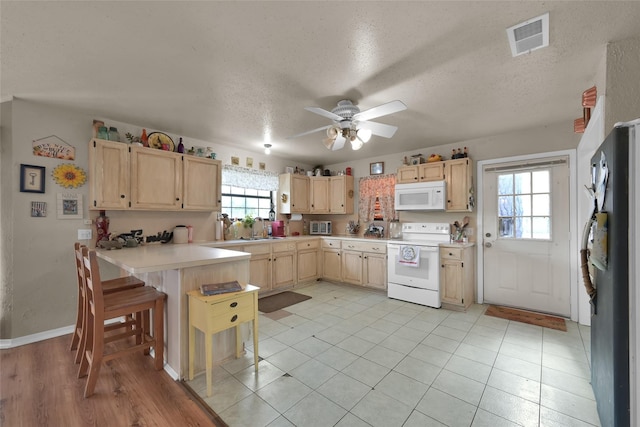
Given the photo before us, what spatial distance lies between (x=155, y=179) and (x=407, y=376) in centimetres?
342

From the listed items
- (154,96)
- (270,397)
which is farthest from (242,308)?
(154,96)

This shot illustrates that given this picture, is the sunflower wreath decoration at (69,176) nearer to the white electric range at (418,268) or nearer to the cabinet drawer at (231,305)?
the cabinet drawer at (231,305)

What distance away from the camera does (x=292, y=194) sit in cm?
495

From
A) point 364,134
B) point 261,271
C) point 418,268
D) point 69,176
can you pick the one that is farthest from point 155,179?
point 418,268

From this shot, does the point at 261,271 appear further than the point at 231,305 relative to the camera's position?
Yes

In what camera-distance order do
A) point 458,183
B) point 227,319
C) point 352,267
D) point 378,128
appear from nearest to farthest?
1. point 227,319
2. point 378,128
3. point 458,183
4. point 352,267

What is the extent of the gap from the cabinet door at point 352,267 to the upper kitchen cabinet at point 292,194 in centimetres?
124

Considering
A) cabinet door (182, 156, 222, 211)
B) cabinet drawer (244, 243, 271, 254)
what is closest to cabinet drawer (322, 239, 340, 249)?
cabinet drawer (244, 243, 271, 254)

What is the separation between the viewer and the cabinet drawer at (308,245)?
4.66 m

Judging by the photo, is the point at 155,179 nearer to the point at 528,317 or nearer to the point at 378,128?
the point at 378,128

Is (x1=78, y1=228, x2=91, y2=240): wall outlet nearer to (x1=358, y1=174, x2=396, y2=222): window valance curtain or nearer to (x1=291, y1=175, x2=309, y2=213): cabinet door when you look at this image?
(x1=291, y1=175, x2=309, y2=213): cabinet door

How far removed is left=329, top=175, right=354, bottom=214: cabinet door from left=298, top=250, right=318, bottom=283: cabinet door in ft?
3.09

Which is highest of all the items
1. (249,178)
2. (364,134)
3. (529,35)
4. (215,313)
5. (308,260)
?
(529,35)

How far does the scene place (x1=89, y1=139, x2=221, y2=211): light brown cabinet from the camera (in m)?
2.88
